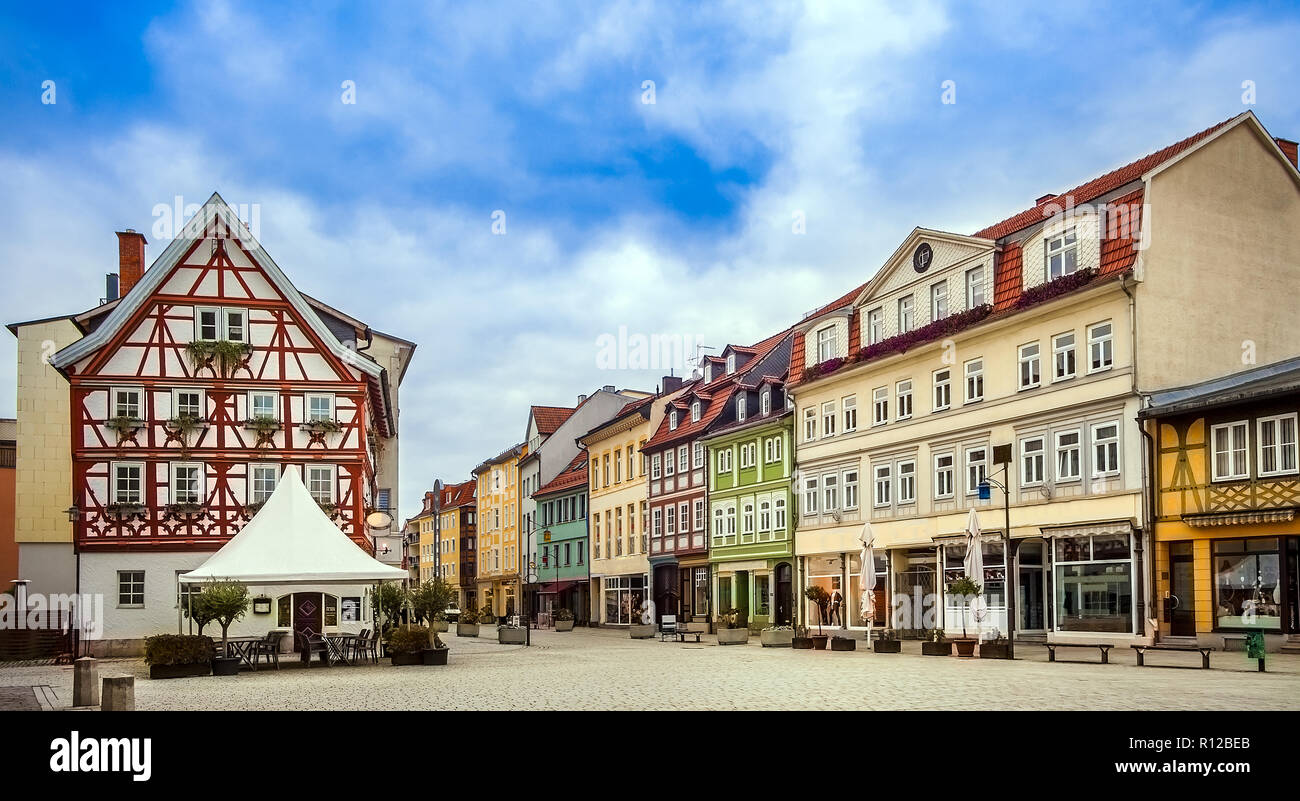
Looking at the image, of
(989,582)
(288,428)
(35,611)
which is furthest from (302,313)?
(989,582)

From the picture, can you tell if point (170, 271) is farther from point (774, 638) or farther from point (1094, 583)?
point (1094, 583)

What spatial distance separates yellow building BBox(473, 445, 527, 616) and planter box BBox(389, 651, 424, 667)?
55.6 metres

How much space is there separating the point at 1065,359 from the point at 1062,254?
2965 mm

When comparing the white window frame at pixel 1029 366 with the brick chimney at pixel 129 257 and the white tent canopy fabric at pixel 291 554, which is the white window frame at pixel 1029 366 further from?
the brick chimney at pixel 129 257

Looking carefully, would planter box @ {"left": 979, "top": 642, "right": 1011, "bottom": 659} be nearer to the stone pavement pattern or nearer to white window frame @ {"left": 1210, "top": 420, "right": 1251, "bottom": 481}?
the stone pavement pattern

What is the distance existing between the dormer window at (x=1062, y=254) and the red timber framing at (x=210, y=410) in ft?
69.4

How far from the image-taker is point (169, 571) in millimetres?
38000

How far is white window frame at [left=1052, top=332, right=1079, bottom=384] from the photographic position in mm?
34844

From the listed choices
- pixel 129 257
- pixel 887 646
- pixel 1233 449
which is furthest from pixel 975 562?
pixel 129 257

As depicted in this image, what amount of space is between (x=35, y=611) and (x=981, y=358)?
101 ft

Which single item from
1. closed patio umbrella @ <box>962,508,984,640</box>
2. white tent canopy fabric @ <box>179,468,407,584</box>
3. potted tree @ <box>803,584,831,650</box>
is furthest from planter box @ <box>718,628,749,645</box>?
white tent canopy fabric @ <box>179,468,407,584</box>

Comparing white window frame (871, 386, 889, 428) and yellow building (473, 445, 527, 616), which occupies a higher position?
white window frame (871, 386, 889, 428)

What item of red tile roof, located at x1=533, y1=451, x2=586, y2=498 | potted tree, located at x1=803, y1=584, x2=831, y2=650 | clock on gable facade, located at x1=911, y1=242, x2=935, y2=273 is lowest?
potted tree, located at x1=803, y1=584, x2=831, y2=650

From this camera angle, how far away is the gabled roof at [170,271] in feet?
125
